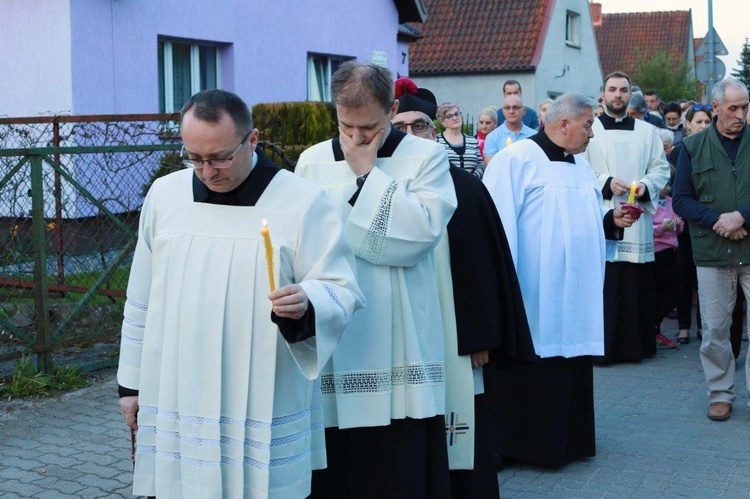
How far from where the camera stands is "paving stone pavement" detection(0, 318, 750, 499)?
5934 mm

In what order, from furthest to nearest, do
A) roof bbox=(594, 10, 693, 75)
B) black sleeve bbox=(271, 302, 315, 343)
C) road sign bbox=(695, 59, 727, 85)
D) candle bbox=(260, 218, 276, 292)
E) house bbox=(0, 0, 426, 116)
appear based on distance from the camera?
1. roof bbox=(594, 10, 693, 75)
2. road sign bbox=(695, 59, 727, 85)
3. house bbox=(0, 0, 426, 116)
4. black sleeve bbox=(271, 302, 315, 343)
5. candle bbox=(260, 218, 276, 292)

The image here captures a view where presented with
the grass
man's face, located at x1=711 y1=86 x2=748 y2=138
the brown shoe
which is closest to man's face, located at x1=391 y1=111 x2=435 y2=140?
man's face, located at x1=711 y1=86 x2=748 y2=138

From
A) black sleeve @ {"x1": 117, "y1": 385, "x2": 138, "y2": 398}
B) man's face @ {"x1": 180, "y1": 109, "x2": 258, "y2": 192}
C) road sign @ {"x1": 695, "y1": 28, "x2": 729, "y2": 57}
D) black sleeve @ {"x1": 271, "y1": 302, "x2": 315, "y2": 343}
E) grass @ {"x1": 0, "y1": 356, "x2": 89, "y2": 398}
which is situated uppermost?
road sign @ {"x1": 695, "y1": 28, "x2": 729, "y2": 57}

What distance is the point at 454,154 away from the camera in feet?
32.9

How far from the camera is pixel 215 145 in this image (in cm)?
349

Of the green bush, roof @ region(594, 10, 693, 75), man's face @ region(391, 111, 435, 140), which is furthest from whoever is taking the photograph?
roof @ region(594, 10, 693, 75)

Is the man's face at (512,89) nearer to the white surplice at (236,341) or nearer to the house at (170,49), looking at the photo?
the house at (170,49)

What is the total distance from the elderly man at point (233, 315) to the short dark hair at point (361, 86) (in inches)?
22.9

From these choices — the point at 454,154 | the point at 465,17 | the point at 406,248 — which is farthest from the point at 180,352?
the point at 465,17

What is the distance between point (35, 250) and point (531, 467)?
400cm

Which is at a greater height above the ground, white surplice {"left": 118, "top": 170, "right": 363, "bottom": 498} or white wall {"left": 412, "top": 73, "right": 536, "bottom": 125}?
white wall {"left": 412, "top": 73, "right": 536, "bottom": 125}

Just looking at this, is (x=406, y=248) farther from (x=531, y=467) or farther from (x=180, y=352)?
(x=531, y=467)

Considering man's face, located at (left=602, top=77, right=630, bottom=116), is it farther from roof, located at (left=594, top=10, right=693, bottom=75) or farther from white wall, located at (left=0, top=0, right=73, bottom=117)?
roof, located at (left=594, top=10, right=693, bottom=75)

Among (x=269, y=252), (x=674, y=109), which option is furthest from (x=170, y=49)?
(x=269, y=252)
